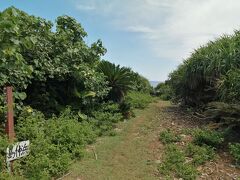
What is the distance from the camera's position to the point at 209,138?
18.5 feet

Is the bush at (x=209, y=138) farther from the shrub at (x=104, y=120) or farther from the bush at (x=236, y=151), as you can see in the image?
the shrub at (x=104, y=120)

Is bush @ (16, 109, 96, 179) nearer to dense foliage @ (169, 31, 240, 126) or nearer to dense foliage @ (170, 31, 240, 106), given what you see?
dense foliage @ (169, 31, 240, 126)

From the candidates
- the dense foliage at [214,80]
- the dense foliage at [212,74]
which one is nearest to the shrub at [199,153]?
the dense foliage at [214,80]

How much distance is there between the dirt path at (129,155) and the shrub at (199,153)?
5.5 inches

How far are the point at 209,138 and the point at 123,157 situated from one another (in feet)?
4.91

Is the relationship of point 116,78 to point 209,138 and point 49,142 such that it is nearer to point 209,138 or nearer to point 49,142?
point 209,138

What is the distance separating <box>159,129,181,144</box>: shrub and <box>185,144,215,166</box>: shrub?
52 cm

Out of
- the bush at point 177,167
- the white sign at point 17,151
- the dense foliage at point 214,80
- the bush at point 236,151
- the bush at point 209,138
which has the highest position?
the dense foliage at point 214,80

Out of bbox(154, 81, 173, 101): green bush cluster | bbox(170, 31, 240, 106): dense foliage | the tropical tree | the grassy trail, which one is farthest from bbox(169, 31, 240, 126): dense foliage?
bbox(154, 81, 173, 101): green bush cluster

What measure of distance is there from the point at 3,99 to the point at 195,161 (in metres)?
3.09

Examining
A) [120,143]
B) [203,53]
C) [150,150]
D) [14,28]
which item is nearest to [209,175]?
[150,150]

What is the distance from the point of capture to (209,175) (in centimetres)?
471

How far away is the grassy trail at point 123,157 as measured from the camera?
4.70m

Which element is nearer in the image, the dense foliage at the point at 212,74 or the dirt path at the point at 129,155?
the dirt path at the point at 129,155
